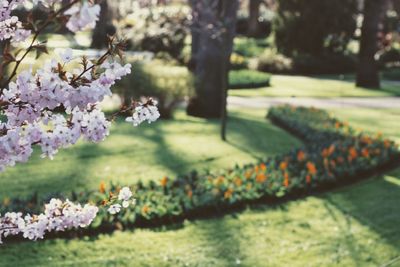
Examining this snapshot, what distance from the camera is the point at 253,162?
9.95 meters

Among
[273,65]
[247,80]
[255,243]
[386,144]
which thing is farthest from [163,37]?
[255,243]

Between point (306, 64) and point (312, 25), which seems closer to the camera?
point (306, 64)

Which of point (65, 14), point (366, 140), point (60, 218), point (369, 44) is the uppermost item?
point (65, 14)

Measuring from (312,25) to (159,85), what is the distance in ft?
43.1

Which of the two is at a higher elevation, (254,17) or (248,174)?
(254,17)

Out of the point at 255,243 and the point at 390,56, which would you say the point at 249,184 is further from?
the point at 390,56

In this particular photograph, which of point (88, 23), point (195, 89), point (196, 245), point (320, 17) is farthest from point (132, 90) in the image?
point (320, 17)

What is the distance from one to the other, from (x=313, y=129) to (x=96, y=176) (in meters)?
4.68

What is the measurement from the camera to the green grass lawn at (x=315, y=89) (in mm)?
18125

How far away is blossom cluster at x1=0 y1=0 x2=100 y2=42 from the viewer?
89.6 inches

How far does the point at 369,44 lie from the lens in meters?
20.5

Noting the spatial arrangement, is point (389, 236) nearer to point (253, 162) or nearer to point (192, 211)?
point (192, 211)

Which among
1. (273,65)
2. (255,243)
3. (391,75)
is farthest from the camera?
(273,65)

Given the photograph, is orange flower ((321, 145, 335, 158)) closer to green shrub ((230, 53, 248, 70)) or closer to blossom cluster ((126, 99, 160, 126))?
blossom cluster ((126, 99, 160, 126))
